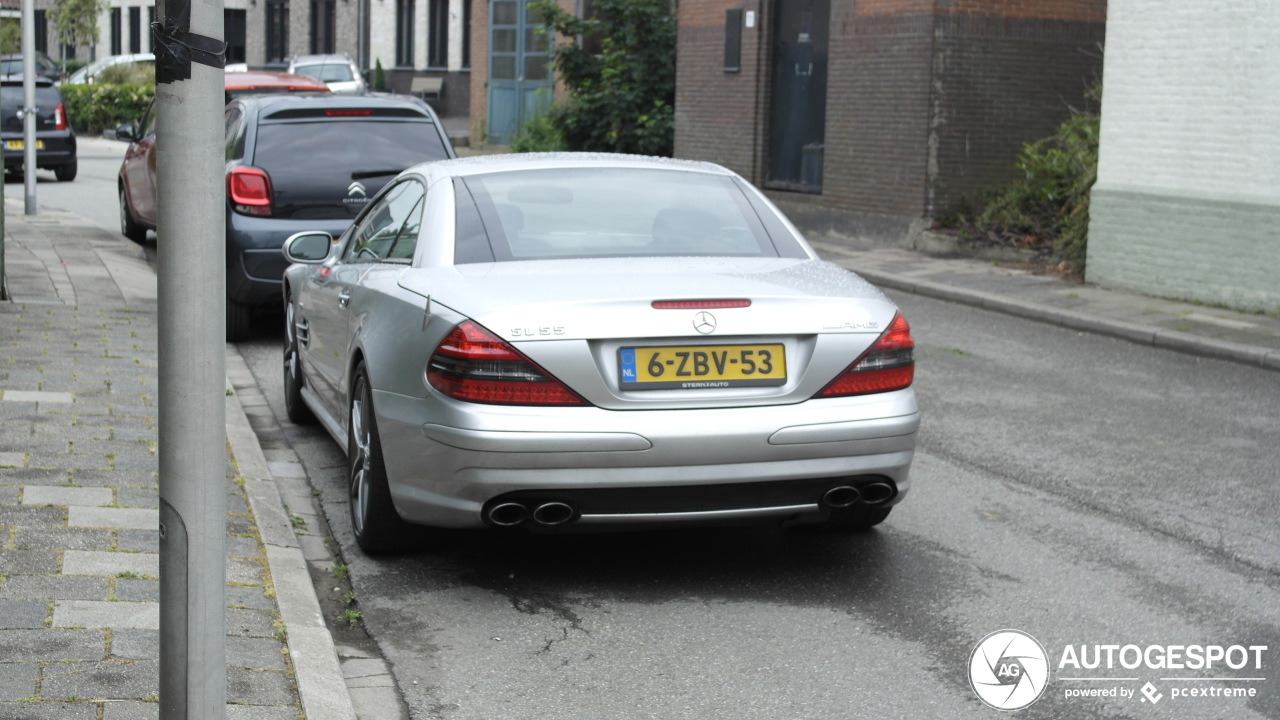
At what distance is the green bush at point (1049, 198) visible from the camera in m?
15.2

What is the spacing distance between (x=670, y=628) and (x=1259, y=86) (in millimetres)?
9404

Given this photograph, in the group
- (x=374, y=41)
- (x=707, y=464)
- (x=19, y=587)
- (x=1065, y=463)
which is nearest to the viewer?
(x=19, y=587)

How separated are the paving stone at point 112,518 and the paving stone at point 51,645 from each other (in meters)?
1.07

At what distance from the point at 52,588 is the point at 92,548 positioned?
444 millimetres

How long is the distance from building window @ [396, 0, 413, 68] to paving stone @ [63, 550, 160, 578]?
4432cm

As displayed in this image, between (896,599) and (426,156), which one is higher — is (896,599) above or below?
below

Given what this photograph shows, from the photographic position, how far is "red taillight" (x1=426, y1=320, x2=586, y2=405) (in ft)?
15.7

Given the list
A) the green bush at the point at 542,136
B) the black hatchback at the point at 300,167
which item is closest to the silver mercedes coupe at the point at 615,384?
the black hatchback at the point at 300,167

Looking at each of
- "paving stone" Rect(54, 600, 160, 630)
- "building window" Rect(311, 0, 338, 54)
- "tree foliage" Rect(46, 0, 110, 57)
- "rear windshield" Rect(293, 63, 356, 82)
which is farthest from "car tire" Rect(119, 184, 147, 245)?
"building window" Rect(311, 0, 338, 54)

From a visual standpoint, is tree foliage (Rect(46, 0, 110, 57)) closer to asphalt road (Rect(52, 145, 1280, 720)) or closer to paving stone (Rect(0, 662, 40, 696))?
asphalt road (Rect(52, 145, 1280, 720))

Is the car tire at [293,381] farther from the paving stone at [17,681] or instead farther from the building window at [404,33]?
the building window at [404,33]

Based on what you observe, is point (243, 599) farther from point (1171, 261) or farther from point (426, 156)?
point (1171, 261)

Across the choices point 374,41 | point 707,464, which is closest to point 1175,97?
point 707,464

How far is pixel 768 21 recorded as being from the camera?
19.6 metres
